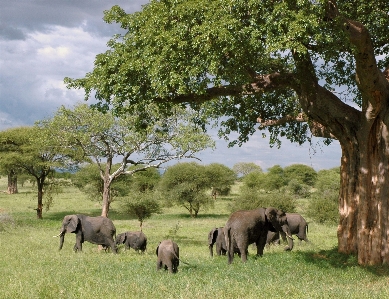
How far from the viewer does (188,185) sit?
55969 mm

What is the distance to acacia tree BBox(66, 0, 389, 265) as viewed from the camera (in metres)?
12.6

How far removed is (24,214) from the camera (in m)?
49.9

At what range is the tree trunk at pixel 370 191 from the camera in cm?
1536

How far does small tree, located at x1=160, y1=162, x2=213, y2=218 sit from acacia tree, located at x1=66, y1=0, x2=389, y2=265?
119 ft

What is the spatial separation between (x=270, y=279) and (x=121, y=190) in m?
48.9

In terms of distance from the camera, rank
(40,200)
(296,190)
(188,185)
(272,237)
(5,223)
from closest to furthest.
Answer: (272,237) → (5,223) → (40,200) → (188,185) → (296,190)

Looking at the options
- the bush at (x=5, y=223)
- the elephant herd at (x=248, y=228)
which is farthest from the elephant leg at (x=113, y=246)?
the bush at (x=5, y=223)

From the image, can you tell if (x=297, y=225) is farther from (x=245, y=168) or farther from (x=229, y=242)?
(x=245, y=168)

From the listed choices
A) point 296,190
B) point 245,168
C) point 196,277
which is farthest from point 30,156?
point 245,168

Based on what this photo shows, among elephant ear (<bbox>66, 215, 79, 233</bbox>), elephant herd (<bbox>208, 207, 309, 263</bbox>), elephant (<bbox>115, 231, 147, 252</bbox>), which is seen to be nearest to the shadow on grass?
elephant herd (<bbox>208, 207, 309, 263</bbox>)

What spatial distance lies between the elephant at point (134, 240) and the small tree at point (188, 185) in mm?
29779

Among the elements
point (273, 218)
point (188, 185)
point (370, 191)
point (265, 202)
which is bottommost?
point (265, 202)

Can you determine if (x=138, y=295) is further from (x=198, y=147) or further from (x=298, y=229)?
(x=198, y=147)

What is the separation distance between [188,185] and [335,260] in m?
39.6
